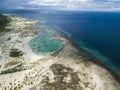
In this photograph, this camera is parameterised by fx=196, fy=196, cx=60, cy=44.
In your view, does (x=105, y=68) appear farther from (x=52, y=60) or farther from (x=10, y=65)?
(x=10, y=65)

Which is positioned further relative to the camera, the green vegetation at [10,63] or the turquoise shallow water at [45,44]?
the turquoise shallow water at [45,44]

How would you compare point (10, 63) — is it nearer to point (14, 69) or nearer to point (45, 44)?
point (14, 69)

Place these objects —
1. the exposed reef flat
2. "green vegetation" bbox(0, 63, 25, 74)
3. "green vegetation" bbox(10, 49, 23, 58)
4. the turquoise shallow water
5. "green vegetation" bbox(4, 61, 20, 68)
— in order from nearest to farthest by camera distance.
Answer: the exposed reef flat → "green vegetation" bbox(0, 63, 25, 74) → "green vegetation" bbox(4, 61, 20, 68) → "green vegetation" bbox(10, 49, 23, 58) → the turquoise shallow water

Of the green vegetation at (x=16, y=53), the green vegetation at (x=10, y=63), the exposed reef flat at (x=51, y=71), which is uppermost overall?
the green vegetation at (x=16, y=53)

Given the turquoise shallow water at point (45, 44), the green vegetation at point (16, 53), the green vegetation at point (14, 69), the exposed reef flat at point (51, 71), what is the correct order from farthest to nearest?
1. the turquoise shallow water at point (45, 44)
2. the green vegetation at point (16, 53)
3. the green vegetation at point (14, 69)
4. the exposed reef flat at point (51, 71)

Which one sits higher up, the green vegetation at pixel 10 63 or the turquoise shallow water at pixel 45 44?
the green vegetation at pixel 10 63

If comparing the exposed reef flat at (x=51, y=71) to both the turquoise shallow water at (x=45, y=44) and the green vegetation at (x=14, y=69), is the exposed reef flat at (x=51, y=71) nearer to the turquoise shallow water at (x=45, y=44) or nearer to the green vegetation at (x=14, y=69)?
the green vegetation at (x=14, y=69)

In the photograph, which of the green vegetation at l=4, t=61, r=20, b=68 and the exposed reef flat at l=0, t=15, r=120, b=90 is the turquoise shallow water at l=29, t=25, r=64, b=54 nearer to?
the exposed reef flat at l=0, t=15, r=120, b=90

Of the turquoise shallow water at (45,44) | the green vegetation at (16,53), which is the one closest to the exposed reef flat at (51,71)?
the green vegetation at (16,53)

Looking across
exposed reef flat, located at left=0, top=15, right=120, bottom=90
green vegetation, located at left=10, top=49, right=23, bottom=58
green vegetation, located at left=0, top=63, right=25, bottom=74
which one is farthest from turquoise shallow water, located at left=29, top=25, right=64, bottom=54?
green vegetation, located at left=0, top=63, right=25, bottom=74

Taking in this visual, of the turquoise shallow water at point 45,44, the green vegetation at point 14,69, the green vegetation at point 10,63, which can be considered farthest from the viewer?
the turquoise shallow water at point 45,44
